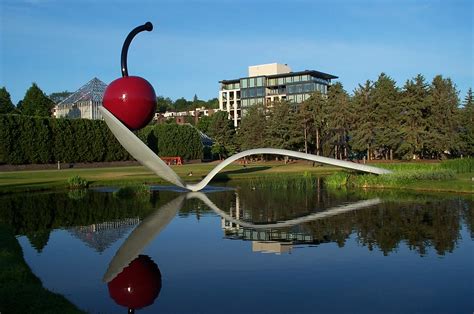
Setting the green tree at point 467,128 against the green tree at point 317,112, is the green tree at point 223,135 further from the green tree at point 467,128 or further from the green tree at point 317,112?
the green tree at point 467,128

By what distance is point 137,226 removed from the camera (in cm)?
1305

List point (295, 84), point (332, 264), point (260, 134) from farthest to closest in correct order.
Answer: point (295, 84) < point (260, 134) < point (332, 264)

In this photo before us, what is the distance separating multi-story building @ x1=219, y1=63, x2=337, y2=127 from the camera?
81.6m

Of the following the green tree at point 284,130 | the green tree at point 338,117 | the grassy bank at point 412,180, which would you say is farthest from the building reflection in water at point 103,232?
the green tree at point 284,130

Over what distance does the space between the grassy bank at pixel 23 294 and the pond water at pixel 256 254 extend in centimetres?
44

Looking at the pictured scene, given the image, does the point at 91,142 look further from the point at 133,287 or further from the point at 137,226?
the point at 133,287

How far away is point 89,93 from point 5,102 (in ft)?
40.6

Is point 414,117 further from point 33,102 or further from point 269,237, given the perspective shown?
point 33,102

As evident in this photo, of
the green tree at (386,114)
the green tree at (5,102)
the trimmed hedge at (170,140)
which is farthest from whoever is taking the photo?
the green tree at (5,102)

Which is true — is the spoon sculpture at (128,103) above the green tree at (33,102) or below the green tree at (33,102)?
below

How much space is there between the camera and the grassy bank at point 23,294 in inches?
234

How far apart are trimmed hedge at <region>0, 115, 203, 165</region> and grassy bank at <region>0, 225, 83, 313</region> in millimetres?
36973

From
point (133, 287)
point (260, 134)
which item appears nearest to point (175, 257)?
point (133, 287)

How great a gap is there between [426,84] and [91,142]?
3200cm
